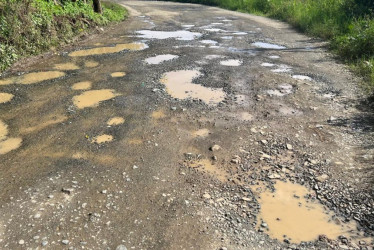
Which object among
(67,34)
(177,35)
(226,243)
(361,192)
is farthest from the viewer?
(177,35)

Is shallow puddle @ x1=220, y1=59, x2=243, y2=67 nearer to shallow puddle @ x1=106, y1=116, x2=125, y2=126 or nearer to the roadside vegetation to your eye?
the roadside vegetation

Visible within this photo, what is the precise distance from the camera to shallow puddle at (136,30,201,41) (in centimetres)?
1023

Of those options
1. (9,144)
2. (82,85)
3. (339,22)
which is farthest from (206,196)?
(339,22)

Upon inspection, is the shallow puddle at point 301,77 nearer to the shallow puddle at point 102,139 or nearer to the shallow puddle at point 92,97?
the shallow puddle at point 92,97

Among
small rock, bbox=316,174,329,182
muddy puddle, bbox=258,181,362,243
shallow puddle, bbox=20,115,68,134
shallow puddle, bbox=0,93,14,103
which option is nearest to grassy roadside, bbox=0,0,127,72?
shallow puddle, bbox=0,93,14,103

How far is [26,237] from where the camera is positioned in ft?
9.09

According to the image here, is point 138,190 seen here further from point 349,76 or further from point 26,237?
point 349,76

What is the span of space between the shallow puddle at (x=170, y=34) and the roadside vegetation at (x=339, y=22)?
4065 mm

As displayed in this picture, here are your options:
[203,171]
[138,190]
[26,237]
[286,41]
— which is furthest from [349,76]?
[26,237]

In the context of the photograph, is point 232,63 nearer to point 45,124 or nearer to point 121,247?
point 45,124

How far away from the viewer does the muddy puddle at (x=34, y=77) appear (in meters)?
6.26

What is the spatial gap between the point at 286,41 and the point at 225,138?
6669mm

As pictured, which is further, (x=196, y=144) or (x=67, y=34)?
(x=67, y=34)

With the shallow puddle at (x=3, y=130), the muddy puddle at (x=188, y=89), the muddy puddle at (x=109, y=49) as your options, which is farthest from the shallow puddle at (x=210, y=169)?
the muddy puddle at (x=109, y=49)
